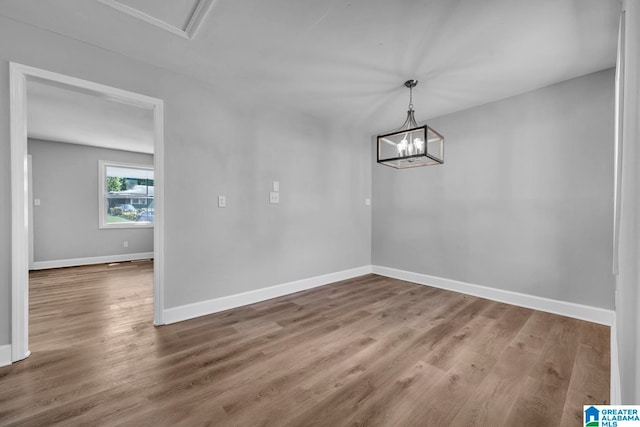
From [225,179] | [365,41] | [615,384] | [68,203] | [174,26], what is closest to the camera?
[615,384]

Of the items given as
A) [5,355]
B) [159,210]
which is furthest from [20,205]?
[5,355]

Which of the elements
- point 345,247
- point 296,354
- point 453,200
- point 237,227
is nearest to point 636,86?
point 296,354

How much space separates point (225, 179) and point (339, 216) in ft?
6.22

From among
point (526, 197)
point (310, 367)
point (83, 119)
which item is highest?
point (83, 119)

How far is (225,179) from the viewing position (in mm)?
2982

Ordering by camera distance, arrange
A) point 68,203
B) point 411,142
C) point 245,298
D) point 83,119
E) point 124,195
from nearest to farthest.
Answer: point 411,142
point 245,298
point 83,119
point 68,203
point 124,195

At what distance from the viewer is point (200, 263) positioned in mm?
2807

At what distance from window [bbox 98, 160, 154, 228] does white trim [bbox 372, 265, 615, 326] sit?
5797 millimetres

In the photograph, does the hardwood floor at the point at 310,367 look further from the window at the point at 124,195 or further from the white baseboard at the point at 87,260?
the window at the point at 124,195

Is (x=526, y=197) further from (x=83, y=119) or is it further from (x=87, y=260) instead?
(x=87, y=260)

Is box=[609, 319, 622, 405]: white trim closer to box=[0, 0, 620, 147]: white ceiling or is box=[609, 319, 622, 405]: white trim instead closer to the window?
box=[0, 0, 620, 147]: white ceiling

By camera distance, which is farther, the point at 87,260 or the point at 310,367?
the point at 87,260

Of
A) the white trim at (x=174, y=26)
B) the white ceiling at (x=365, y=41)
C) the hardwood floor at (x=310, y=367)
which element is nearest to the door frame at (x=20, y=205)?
the hardwood floor at (x=310, y=367)

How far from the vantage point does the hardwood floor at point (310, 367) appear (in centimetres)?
145
